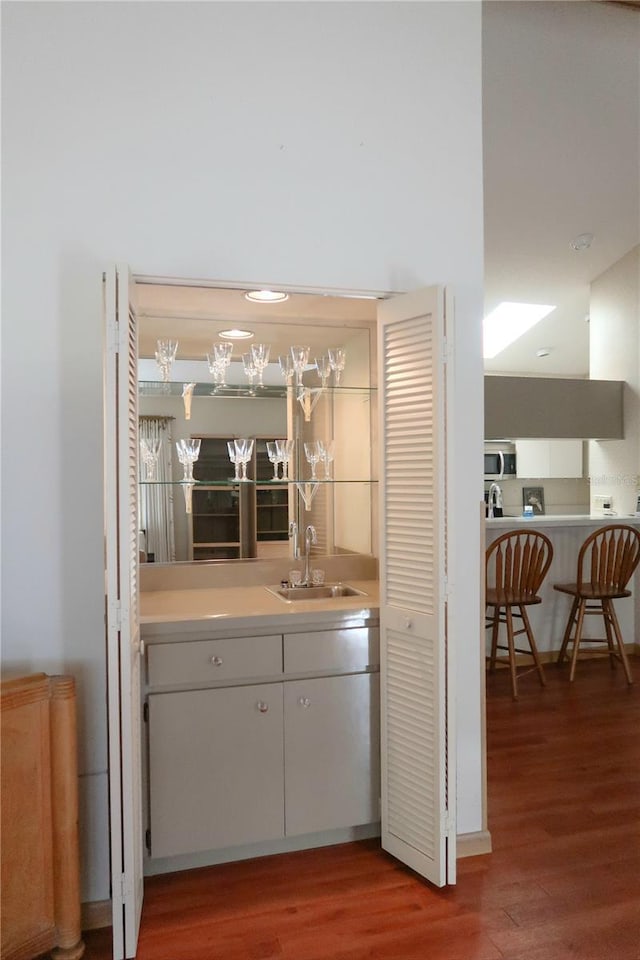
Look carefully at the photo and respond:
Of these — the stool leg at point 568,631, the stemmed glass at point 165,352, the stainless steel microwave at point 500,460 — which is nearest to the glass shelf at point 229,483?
the stemmed glass at point 165,352

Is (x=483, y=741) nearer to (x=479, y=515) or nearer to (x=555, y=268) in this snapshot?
(x=479, y=515)

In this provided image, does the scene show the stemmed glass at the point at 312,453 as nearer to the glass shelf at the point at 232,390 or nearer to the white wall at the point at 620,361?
the glass shelf at the point at 232,390

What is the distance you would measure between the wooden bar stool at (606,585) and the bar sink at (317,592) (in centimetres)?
232

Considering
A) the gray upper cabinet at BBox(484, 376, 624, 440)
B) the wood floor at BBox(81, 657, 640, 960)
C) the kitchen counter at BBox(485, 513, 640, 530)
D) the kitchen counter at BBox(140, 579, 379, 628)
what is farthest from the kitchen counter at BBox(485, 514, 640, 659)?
the kitchen counter at BBox(140, 579, 379, 628)

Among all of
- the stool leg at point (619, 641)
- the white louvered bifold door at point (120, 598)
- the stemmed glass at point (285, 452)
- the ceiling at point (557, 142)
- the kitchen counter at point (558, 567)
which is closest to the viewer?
the white louvered bifold door at point (120, 598)

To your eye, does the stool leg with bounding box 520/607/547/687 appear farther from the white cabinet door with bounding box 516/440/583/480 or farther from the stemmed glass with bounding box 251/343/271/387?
the white cabinet door with bounding box 516/440/583/480

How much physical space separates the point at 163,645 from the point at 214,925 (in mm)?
858

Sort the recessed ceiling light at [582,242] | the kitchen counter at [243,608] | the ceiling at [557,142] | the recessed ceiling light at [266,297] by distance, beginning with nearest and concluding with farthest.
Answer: the kitchen counter at [243,608], the recessed ceiling light at [266,297], the ceiling at [557,142], the recessed ceiling light at [582,242]

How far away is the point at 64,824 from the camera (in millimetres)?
2008

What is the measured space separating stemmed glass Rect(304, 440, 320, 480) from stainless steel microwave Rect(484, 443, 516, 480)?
15.5ft

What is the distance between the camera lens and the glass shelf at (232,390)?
2.90 meters

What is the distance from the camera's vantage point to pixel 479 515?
2592mm

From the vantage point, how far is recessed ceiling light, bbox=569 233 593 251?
5336 millimetres

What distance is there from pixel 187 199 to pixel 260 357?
0.82 meters
